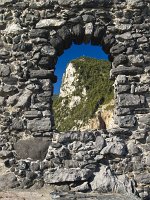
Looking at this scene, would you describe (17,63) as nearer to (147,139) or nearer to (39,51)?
(39,51)

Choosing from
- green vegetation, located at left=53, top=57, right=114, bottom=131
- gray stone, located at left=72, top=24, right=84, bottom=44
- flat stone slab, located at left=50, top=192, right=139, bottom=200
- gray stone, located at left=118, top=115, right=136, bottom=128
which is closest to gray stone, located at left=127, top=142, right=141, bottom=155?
gray stone, located at left=118, top=115, right=136, bottom=128

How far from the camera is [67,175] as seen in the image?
6609 mm

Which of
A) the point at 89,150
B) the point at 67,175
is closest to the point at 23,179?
the point at 67,175

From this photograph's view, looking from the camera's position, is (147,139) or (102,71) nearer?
(147,139)

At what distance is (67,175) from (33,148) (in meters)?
0.86

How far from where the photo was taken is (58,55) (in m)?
7.49

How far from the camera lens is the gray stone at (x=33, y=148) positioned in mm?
6902

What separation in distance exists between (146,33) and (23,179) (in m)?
3.86

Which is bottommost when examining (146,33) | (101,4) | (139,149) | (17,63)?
(139,149)

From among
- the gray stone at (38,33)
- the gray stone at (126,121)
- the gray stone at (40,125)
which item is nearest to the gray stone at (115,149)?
the gray stone at (126,121)

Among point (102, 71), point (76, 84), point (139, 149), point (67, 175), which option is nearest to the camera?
point (67, 175)

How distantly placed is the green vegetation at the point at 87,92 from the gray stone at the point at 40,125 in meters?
16.2

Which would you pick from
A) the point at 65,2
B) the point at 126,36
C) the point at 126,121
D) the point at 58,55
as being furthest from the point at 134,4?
the point at 126,121

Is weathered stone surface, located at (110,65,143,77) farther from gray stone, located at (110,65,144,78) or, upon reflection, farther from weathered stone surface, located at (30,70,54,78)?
weathered stone surface, located at (30,70,54,78)
